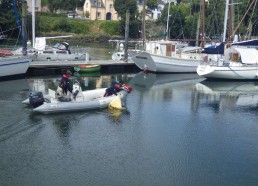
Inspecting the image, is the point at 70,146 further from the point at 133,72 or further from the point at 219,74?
Result: the point at 133,72

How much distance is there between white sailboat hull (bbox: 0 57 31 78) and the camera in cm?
3130

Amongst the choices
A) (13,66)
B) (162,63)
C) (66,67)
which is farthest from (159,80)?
(13,66)

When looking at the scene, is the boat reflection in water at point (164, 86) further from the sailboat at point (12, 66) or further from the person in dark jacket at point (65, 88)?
the sailboat at point (12, 66)

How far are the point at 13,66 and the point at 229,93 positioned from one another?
17220mm

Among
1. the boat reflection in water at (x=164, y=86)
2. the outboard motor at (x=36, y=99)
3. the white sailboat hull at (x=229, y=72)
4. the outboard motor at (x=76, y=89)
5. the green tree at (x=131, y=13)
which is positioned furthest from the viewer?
the green tree at (x=131, y=13)

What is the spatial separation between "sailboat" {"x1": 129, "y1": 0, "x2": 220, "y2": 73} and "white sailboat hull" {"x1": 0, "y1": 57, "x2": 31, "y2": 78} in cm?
1124

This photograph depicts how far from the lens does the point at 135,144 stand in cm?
1852

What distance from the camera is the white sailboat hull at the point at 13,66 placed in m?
31.3

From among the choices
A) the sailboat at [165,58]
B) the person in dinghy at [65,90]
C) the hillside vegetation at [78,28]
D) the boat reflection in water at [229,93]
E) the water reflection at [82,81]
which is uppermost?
the hillside vegetation at [78,28]

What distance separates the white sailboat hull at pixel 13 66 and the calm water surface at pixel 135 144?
10.2 ft

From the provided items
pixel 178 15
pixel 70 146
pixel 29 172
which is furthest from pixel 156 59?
pixel 178 15

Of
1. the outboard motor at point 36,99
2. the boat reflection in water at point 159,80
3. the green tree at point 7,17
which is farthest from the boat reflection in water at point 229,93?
the green tree at point 7,17

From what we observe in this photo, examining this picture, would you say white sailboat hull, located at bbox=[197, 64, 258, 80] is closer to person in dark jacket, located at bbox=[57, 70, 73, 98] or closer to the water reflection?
the water reflection

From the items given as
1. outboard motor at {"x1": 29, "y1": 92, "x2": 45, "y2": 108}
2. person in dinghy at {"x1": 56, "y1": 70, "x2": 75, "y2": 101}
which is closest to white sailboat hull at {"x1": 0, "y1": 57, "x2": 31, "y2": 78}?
outboard motor at {"x1": 29, "y1": 92, "x2": 45, "y2": 108}
